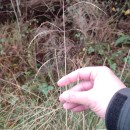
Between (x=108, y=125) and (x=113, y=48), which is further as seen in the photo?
(x=113, y=48)

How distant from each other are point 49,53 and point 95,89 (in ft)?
5.57

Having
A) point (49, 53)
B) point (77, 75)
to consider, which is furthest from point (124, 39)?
point (77, 75)

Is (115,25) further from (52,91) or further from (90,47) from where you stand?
(52,91)

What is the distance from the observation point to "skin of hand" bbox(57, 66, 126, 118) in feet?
3.52

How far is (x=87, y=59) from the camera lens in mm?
2664

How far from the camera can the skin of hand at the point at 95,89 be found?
107 cm

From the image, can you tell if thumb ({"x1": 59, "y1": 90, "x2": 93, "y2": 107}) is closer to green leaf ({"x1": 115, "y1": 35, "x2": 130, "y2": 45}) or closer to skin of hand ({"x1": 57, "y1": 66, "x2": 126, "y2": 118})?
skin of hand ({"x1": 57, "y1": 66, "x2": 126, "y2": 118})

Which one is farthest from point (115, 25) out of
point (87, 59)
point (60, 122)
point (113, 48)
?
point (60, 122)

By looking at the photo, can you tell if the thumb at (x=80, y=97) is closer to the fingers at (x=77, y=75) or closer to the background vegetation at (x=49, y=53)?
the fingers at (x=77, y=75)

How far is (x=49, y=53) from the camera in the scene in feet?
9.09

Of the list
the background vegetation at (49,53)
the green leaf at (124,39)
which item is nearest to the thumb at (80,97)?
the background vegetation at (49,53)

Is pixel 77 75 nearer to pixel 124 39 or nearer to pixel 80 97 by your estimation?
pixel 80 97

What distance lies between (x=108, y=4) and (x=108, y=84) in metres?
2.27

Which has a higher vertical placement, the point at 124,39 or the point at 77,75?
the point at 77,75
